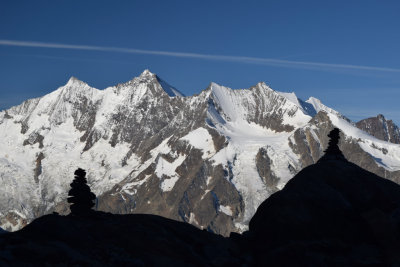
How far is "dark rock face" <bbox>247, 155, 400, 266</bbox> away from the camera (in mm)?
64938

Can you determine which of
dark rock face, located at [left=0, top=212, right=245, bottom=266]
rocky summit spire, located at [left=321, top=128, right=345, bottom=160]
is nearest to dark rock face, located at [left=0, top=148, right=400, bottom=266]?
dark rock face, located at [left=0, top=212, right=245, bottom=266]

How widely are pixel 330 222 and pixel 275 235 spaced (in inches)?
224

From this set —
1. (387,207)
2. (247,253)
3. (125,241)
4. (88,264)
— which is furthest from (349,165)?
(88,264)

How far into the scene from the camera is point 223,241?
69.6 meters

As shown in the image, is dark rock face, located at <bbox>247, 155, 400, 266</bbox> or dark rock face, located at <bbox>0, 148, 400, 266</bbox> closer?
dark rock face, located at <bbox>0, 148, 400, 266</bbox>

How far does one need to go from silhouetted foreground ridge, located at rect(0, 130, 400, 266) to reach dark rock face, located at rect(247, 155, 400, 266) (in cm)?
9

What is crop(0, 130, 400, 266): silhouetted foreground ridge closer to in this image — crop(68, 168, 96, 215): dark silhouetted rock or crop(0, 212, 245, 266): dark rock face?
crop(0, 212, 245, 266): dark rock face

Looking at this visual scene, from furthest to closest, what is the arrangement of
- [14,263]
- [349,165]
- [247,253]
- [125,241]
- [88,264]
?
[349,165]
[247,253]
[125,241]
[88,264]
[14,263]

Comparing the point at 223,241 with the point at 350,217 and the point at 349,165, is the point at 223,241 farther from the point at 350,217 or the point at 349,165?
the point at 349,165

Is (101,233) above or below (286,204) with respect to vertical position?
below

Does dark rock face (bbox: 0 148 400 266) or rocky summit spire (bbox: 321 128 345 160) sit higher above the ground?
rocky summit spire (bbox: 321 128 345 160)

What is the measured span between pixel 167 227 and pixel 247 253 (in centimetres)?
798

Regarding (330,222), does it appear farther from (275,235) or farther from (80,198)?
(80,198)

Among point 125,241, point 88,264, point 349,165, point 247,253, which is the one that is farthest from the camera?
point 349,165
